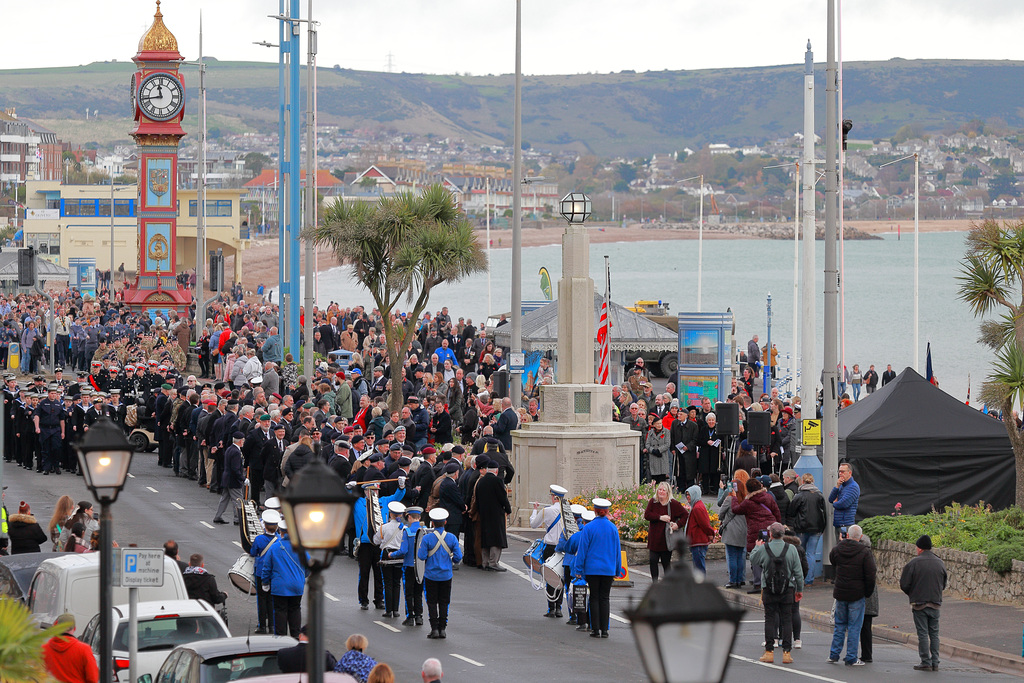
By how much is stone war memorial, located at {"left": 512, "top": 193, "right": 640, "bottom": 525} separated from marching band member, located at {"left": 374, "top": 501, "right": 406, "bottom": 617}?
558 cm

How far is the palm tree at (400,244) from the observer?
3106 cm

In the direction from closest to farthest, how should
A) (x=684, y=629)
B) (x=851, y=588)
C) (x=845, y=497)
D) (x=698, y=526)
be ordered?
(x=684, y=629), (x=851, y=588), (x=698, y=526), (x=845, y=497)

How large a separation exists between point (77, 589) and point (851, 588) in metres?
7.54

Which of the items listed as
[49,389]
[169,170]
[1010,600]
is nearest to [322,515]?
[1010,600]

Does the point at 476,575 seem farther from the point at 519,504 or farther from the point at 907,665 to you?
the point at 907,665

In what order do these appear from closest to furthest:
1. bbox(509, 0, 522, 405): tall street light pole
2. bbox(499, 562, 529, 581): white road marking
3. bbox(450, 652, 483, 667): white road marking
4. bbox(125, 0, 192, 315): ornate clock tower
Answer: bbox(450, 652, 483, 667): white road marking → bbox(499, 562, 529, 581): white road marking → bbox(509, 0, 522, 405): tall street light pole → bbox(125, 0, 192, 315): ornate clock tower

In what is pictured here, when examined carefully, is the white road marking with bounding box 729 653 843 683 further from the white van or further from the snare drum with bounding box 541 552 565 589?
the white van

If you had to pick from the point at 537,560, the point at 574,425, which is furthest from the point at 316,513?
the point at 574,425

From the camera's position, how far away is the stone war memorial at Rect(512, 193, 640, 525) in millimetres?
22344

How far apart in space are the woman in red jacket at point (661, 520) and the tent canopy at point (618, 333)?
16.5 m

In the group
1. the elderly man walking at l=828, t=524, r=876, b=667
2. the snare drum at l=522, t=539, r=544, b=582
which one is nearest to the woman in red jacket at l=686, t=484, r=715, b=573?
the snare drum at l=522, t=539, r=544, b=582

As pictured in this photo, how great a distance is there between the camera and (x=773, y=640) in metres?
15.2

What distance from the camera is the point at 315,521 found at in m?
7.10

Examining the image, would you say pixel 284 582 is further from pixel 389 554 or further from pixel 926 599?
pixel 926 599
